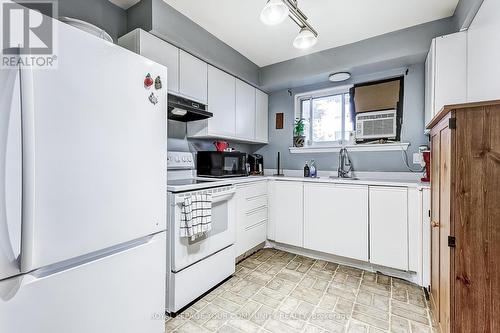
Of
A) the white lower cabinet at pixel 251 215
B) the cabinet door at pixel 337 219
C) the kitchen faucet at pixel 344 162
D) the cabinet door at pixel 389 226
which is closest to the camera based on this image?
the cabinet door at pixel 389 226

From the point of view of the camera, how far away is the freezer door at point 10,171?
0.79m

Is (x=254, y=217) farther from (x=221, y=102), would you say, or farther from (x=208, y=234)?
(x=221, y=102)

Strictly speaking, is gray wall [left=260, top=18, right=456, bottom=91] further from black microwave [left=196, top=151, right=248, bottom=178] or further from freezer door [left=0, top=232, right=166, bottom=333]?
freezer door [left=0, top=232, right=166, bottom=333]

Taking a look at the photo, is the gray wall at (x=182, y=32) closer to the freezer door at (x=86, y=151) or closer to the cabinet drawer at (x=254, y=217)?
the freezer door at (x=86, y=151)

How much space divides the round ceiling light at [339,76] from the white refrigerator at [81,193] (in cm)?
216

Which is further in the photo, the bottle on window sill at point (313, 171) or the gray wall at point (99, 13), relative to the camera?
the bottle on window sill at point (313, 171)

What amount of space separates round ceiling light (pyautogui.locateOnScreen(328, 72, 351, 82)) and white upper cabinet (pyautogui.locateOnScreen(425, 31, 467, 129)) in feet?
2.79

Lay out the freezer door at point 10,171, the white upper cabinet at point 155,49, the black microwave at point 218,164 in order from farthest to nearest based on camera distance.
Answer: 1. the black microwave at point 218,164
2. the white upper cabinet at point 155,49
3. the freezer door at point 10,171

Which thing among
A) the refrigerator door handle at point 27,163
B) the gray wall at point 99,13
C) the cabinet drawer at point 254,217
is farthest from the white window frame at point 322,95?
the refrigerator door handle at point 27,163

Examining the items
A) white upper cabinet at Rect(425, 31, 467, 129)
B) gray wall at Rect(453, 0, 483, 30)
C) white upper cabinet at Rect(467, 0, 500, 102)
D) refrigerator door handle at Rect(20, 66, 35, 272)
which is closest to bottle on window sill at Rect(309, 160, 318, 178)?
white upper cabinet at Rect(425, 31, 467, 129)

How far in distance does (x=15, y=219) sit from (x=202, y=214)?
1.10m

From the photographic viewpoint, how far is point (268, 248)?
303 cm

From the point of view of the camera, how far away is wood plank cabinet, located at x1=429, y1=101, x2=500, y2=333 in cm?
96

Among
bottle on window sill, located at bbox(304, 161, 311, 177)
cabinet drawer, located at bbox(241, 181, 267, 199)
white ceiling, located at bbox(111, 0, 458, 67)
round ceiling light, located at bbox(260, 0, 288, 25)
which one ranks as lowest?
cabinet drawer, located at bbox(241, 181, 267, 199)
